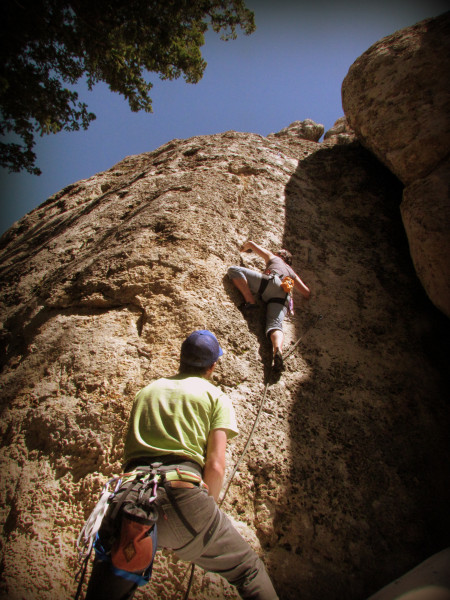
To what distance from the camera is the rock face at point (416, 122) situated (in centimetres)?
351

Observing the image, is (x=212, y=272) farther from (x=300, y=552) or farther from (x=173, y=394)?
(x=300, y=552)

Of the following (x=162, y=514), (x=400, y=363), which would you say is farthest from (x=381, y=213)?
(x=162, y=514)

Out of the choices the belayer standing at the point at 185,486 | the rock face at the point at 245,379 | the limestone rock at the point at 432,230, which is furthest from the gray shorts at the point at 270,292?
the limestone rock at the point at 432,230

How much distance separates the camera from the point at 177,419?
143cm

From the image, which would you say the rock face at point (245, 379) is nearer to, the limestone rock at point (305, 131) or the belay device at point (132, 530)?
the belay device at point (132, 530)

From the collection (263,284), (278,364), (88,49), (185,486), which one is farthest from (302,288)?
(88,49)

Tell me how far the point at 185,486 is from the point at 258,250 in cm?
305

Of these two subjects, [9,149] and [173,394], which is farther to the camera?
[9,149]

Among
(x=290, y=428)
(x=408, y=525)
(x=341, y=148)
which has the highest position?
(x=341, y=148)

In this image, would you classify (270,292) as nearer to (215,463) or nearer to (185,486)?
(215,463)

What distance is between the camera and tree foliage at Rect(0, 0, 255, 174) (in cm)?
491

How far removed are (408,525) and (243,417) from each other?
1562 mm

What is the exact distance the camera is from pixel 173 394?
1.52 metres

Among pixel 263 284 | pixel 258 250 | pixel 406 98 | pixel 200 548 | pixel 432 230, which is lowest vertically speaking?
pixel 200 548
